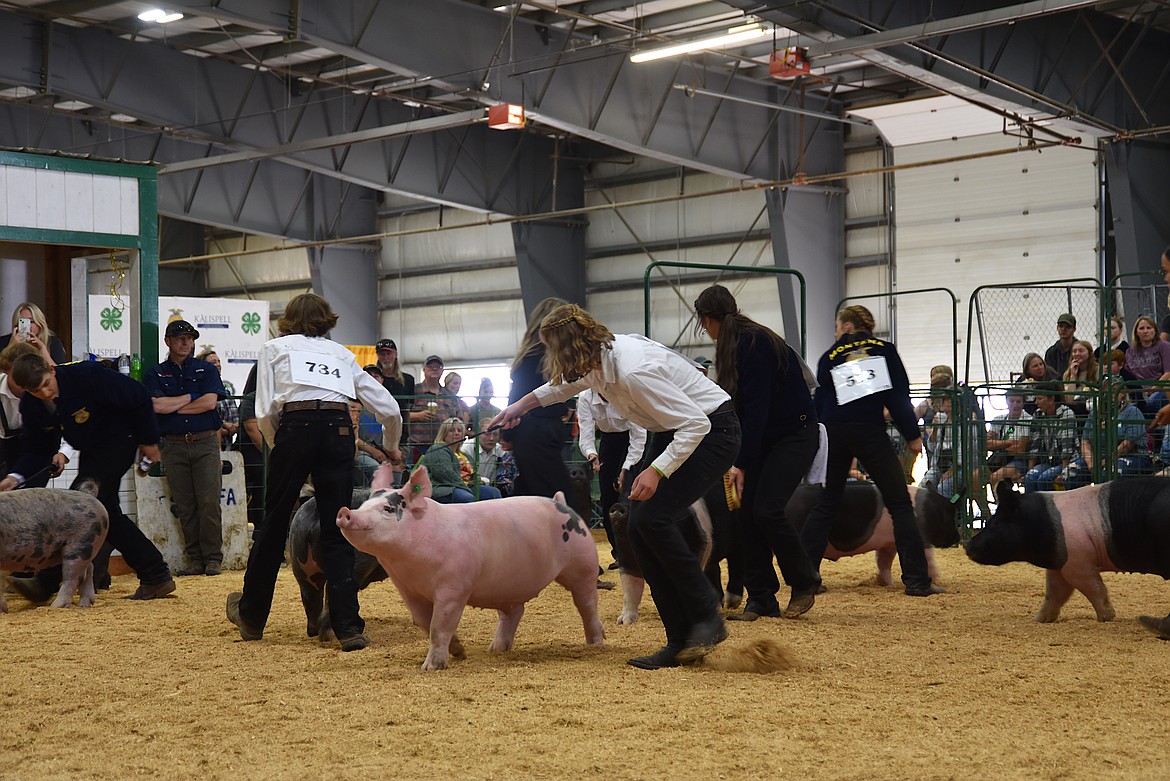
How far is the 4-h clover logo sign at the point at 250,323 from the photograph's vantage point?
1795cm

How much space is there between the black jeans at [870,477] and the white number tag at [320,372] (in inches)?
109

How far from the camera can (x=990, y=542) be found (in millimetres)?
6043

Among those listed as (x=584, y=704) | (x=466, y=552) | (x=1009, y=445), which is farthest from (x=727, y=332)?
(x=1009, y=445)

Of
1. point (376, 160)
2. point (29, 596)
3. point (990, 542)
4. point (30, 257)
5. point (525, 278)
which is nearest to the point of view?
point (990, 542)

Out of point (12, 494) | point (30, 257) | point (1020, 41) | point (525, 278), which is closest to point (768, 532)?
point (12, 494)

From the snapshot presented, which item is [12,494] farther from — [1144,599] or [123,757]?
[1144,599]

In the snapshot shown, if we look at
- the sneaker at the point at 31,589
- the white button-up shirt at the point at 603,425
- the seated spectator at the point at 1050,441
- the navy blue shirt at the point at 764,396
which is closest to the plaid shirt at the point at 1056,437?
the seated spectator at the point at 1050,441

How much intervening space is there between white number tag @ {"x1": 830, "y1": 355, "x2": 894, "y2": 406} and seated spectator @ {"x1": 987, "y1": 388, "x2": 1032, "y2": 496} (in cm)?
430

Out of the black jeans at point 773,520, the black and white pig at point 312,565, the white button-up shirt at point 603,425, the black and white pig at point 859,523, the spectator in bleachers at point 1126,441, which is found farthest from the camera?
the spectator in bleachers at point 1126,441

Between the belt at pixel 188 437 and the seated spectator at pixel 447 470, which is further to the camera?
the seated spectator at pixel 447 470

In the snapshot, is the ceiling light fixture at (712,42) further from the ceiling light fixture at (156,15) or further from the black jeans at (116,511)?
the black jeans at (116,511)

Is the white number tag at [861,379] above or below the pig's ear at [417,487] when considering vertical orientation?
above

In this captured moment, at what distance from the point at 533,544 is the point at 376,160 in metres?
15.8

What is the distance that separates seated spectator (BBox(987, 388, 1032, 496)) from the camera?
1108cm
